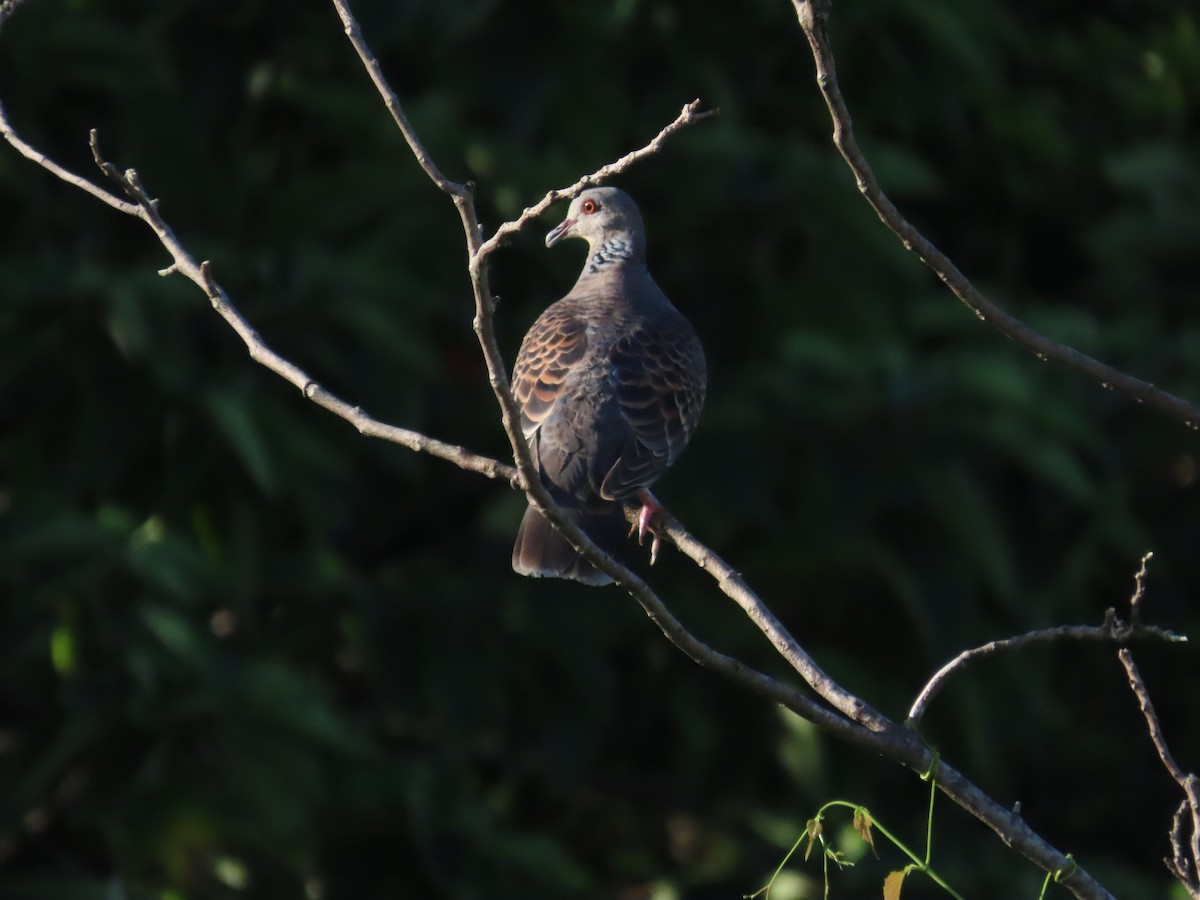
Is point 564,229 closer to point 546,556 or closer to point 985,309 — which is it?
point 546,556

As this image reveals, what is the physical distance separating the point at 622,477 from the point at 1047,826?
3.92m

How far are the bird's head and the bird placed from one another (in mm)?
209

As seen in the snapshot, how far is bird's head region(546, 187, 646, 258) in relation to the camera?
418cm

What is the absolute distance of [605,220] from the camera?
13.8 feet

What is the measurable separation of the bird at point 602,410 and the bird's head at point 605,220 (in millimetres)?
209

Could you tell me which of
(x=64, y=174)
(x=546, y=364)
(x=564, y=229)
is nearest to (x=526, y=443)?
(x=64, y=174)

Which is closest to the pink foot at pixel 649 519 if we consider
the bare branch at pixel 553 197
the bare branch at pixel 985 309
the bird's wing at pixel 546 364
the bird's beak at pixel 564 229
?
the bird's wing at pixel 546 364

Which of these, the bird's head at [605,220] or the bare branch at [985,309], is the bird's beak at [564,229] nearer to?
the bird's head at [605,220]

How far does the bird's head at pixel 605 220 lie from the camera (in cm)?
418

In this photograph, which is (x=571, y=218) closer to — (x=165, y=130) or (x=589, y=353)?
(x=589, y=353)

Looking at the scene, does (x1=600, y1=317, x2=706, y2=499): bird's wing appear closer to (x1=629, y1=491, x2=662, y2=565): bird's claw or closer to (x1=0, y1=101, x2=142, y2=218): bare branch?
(x1=629, y1=491, x2=662, y2=565): bird's claw

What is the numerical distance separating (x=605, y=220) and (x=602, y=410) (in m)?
0.90

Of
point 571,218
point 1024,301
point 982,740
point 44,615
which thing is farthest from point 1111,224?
point 44,615

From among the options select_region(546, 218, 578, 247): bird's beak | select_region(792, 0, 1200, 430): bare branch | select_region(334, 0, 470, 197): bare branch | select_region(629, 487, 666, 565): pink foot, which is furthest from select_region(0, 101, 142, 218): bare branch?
select_region(546, 218, 578, 247): bird's beak
